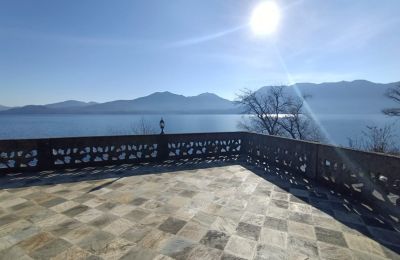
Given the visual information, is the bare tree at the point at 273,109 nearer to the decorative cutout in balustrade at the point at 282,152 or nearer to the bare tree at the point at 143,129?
the bare tree at the point at 143,129

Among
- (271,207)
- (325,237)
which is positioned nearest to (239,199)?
(271,207)

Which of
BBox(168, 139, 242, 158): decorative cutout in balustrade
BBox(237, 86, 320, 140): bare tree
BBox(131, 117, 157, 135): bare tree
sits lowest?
BBox(131, 117, 157, 135): bare tree

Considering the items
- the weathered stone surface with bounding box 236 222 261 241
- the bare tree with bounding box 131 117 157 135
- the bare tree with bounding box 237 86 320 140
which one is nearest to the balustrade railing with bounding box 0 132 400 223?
the weathered stone surface with bounding box 236 222 261 241

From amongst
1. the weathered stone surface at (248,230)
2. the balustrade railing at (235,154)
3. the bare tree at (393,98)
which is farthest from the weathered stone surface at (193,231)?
the bare tree at (393,98)

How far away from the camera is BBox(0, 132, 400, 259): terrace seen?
3211 millimetres

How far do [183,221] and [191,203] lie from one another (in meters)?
0.77

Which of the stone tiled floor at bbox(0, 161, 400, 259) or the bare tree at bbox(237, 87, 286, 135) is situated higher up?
the bare tree at bbox(237, 87, 286, 135)

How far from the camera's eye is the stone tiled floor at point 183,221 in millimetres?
3125

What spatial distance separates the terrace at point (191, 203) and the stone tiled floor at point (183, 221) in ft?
0.07

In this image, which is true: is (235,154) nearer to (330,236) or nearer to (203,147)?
(203,147)

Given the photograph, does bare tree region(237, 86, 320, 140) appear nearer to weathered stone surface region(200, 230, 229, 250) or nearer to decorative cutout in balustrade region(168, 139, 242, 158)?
decorative cutout in balustrade region(168, 139, 242, 158)

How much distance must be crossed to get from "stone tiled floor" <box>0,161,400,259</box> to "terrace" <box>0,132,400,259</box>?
0.02 meters

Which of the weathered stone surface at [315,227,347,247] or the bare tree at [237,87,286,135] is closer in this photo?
the weathered stone surface at [315,227,347,247]

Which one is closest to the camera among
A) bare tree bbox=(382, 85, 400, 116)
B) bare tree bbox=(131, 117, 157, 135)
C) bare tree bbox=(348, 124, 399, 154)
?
bare tree bbox=(348, 124, 399, 154)
